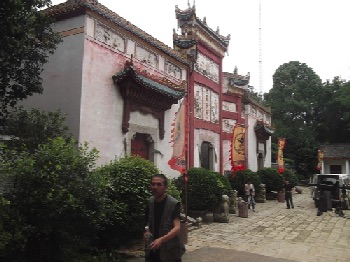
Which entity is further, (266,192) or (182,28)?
(266,192)

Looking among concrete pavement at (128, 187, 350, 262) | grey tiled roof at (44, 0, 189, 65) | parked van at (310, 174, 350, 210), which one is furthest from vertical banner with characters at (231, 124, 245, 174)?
grey tiled roof at (44, 0, 189, 65)

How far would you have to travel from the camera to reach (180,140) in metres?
8.55

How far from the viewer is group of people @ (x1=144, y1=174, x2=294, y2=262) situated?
3.51m

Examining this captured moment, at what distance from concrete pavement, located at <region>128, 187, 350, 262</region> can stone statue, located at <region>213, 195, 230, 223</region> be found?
325 millimetres

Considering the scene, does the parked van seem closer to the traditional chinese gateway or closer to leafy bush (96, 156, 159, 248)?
the traditional chinese gateway

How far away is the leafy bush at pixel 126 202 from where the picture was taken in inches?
257

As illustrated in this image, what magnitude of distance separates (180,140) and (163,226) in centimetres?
502

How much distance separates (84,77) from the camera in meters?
8.68

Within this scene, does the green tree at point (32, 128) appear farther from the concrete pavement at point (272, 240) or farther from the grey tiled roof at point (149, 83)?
the concrete pavement at point (272, 240)

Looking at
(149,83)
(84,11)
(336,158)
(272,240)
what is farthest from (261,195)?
(336,158)

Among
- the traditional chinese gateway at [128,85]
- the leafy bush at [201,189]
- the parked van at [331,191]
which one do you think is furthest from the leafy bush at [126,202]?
the parked van at [331,191]

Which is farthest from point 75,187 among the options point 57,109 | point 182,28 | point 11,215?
point 182,28

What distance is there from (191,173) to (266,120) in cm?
1492

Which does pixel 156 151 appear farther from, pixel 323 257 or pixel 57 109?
pixel 323 257
